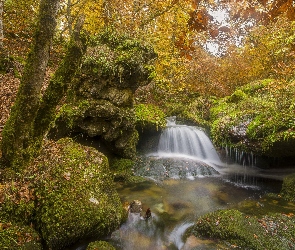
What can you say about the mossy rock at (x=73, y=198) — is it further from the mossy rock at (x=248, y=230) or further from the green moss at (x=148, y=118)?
the green moss at (x=148, y=118)

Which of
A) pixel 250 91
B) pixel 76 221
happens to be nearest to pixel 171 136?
pixel 250 91

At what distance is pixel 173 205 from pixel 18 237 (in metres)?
4.16

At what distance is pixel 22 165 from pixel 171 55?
12.0 meters

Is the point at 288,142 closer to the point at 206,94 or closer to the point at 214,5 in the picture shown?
the point at 214,5

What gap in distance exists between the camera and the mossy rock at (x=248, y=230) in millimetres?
4741

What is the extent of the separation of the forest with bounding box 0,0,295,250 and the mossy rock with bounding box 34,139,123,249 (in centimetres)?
2

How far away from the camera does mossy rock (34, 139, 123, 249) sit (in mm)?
4105

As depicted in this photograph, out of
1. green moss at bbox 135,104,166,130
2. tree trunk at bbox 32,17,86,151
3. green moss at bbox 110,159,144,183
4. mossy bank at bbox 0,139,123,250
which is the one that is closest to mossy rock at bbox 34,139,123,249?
mossy bank at bbox 0,139,123,250

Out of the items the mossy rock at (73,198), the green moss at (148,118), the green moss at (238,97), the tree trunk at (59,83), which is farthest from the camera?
the green moss at (238,97)

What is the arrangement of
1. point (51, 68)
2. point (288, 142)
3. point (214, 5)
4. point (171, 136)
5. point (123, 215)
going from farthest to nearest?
point (171, 136) < point (51, 68) < point (288, 142) < point (123, 215) < point (214, 5)

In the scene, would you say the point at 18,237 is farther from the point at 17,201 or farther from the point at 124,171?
the point at 124,171

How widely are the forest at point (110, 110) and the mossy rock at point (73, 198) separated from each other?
2 centimetres

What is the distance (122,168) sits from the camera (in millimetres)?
8828

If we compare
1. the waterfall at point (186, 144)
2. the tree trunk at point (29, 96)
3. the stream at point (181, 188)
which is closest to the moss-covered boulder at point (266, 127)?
the stream at point (181, 188)
